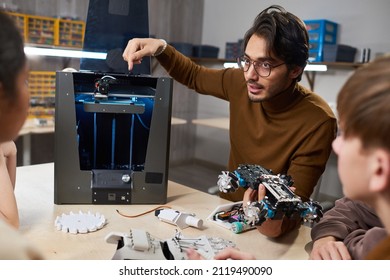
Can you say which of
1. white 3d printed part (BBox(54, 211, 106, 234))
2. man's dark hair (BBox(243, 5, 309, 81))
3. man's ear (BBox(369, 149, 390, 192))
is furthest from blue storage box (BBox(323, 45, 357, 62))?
man's ear (BBox(369, 149, 390, 192))

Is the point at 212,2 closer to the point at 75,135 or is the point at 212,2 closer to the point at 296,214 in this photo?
the point at 75,135

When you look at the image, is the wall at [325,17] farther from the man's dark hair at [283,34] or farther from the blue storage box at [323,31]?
the man's dark hair at [283,34]

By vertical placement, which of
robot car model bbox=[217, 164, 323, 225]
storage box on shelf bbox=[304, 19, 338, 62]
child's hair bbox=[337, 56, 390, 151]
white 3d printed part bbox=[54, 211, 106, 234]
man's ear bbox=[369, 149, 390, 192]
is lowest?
white 3d printed part bbox=[54, 211, 106, 234]

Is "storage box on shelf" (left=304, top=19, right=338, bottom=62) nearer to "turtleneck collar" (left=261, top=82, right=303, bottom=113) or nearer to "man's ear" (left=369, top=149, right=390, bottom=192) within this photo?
"turtleneck collar" (left=261, top=82, right=303, bottom=113)

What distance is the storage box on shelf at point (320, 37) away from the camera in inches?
102

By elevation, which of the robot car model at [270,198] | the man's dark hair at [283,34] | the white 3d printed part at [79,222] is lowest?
the white 3d printed part at [79,222]

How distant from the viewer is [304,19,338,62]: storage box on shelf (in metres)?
2.60

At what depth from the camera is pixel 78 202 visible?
1.13 m

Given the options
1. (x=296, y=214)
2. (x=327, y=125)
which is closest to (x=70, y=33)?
(x=327, y=125)

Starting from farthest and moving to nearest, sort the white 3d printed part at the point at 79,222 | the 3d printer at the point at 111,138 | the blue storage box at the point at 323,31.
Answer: the blue storage box at the point at 323,31 < the 3d printer at the point at 111,138 < the white 3d printed part at the point at 79,222

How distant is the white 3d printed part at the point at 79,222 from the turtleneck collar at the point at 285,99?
643mm

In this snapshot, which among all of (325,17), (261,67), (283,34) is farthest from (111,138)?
(325,17)

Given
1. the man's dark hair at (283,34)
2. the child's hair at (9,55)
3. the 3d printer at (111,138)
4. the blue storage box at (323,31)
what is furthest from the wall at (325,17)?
the child's hair at (9,55)

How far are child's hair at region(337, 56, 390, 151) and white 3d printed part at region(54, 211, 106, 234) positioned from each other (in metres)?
0.64
